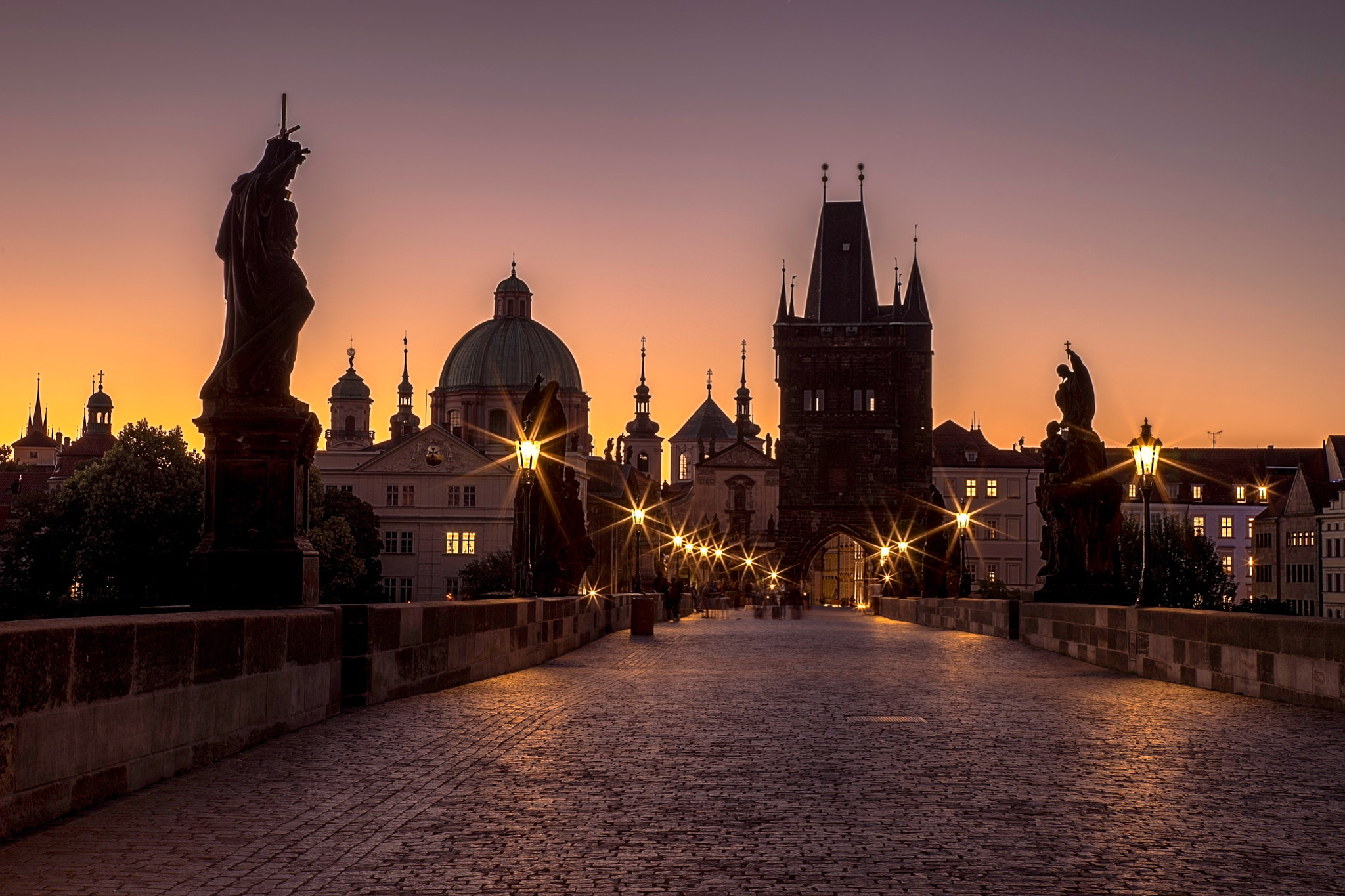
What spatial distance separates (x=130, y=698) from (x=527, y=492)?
17.8 m

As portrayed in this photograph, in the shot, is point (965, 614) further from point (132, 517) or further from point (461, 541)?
point (461, 541)

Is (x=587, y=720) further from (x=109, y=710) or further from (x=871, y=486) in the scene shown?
(x=871, y=486)

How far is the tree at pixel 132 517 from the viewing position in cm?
5844

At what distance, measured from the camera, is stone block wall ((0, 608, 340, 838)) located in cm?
740

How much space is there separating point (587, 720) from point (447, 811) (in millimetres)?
4846

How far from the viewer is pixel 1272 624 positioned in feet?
48.4

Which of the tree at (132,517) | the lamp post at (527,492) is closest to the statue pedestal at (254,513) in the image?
the lamp post at (527,492)

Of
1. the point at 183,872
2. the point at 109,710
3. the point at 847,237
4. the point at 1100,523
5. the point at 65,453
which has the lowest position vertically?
the point at 183,872

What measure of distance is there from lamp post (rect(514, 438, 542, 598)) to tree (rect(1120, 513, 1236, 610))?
2125 inches

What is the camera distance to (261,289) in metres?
14.4

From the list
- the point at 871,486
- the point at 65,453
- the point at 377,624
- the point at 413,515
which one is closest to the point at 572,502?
the point at 377,624

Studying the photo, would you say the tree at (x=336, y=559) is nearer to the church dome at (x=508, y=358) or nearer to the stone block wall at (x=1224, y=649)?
the stone block wall at (x=1224, y=649)

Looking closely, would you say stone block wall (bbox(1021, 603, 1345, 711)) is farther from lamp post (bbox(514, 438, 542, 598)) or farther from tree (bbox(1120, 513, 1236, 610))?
tree (bbox(1120, 513, 1236, 610))

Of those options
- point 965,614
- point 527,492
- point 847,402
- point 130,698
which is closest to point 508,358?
point 847,402
